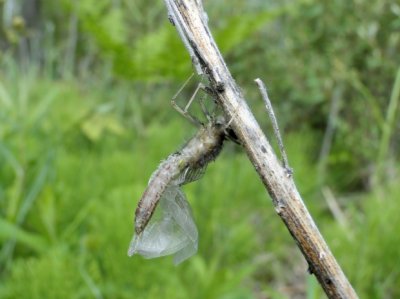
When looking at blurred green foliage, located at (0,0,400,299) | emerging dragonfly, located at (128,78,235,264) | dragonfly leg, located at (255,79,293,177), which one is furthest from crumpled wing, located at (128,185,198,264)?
blurred green foliage, located at (0,0,400,299)

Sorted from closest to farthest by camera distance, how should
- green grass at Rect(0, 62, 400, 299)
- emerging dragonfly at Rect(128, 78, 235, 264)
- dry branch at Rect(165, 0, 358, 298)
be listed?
dry branch at Rect(165, 0, 358, 298) < emerging dragonfly at Rect(128, 78, 235, 264) < green grass at Rect(0, 62, 400, 299)

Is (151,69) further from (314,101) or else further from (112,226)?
(314,101)

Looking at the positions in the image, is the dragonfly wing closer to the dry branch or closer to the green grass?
the dry branch

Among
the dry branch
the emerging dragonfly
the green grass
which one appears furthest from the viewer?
the green grass

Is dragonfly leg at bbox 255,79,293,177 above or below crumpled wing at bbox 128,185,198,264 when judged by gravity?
above

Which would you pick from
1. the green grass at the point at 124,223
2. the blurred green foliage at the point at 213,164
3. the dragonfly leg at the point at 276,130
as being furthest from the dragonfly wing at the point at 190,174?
the green grass at the point at 124,223

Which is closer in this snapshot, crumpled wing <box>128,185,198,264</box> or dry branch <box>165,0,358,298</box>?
dry branch <box>165,0,358,298</box>

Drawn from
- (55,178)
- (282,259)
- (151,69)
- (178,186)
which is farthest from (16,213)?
(178,186)

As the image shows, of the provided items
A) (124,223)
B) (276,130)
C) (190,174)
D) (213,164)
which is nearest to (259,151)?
(276,130)
